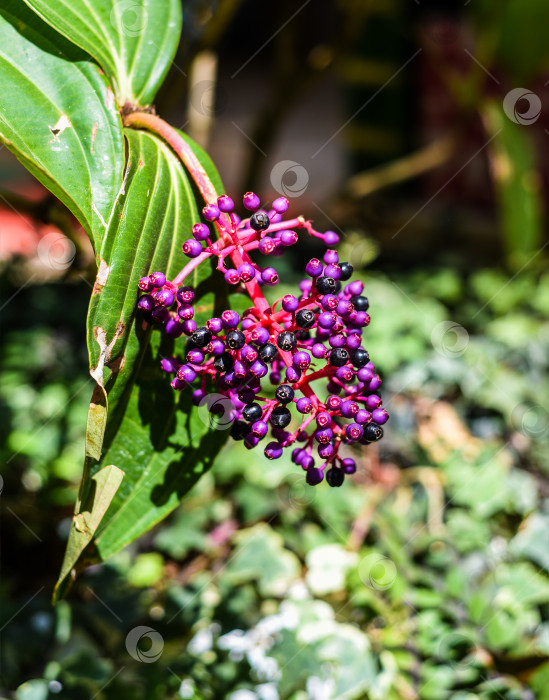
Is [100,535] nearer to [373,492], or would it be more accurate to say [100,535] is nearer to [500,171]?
[373,492]

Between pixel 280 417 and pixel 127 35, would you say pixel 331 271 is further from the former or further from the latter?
pixel 127 35

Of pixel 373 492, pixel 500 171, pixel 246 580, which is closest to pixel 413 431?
pixel 373 492

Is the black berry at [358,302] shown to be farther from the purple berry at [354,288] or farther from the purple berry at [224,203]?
the purple berry at [224,203]

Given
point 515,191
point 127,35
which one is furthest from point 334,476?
point 515,191

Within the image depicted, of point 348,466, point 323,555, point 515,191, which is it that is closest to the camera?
point 348,466

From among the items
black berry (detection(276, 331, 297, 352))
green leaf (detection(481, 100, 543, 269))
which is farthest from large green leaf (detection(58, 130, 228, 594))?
green leaf (detection(481, 100, 543, 269))

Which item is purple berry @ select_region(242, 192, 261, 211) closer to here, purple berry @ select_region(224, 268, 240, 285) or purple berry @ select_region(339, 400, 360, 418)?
purple berry @ select_region(224, 268, 240, 285)
